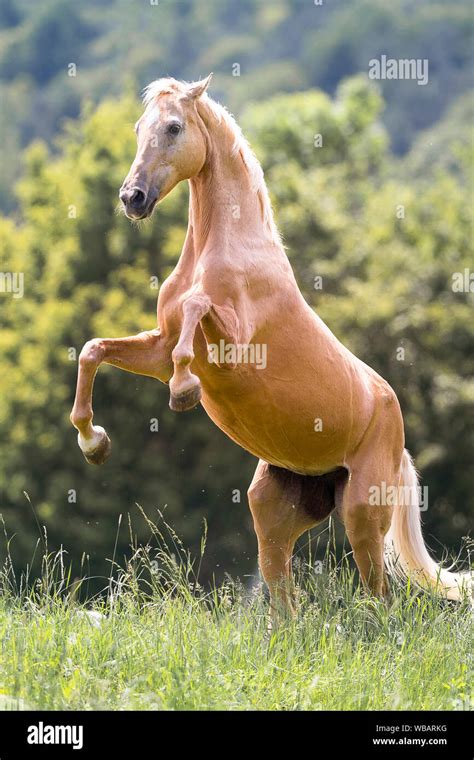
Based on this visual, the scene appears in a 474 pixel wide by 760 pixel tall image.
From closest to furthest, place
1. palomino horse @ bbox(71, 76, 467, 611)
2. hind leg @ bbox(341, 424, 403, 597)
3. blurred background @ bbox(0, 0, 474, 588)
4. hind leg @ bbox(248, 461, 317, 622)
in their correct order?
1. palomino horse @ bbox(71, 76, 467, 611)
2. hind leg @ bbox(341, 424, 403, 597)
3. hind leg @ bbox(248, 461, 317, 622)
4. blurred background @ bbox(0, 0, 474, 588)

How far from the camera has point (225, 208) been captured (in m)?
7.22

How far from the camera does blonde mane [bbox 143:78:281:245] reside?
717cm

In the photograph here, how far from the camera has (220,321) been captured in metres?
6.80

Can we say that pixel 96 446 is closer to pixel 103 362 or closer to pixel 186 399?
pixel 103 362

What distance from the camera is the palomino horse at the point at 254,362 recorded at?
6.91 meters

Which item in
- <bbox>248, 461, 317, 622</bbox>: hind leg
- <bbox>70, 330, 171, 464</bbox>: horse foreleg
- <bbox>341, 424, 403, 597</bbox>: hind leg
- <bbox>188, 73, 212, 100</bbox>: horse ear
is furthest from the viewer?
<bbox>248, 461, 317, 622</bbox>: hind leg

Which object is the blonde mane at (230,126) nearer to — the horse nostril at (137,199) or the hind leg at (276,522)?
the horse nostril at (137,199)

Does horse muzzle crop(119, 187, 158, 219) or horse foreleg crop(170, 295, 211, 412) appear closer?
horse foreleg crop(170, 295, 211, 412)

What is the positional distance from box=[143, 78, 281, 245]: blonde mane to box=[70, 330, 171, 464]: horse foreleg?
0.96m

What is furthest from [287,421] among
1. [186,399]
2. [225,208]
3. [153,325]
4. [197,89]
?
[153,325]

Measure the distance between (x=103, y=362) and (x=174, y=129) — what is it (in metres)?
1.36

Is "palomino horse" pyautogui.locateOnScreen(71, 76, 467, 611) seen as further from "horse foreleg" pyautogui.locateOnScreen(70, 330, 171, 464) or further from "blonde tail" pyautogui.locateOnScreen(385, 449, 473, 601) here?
"blonde tail" pyautogui.locateOnScreen(385, 449, 473, 601)

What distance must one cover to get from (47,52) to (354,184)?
51.1 meters

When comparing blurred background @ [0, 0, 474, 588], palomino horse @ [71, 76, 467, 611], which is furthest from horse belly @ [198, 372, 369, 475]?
blurred background @ [0, 0, 474, 588]
